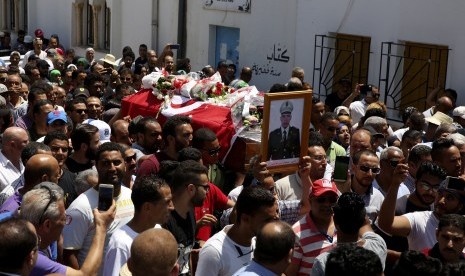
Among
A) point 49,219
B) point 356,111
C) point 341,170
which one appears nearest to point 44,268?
point 49,219

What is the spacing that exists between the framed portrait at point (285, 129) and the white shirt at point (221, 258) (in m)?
1.59

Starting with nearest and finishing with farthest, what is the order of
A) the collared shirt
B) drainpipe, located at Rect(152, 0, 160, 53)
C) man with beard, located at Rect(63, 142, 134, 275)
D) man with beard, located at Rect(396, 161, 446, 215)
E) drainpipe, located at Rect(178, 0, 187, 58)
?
man with beard, located at Rect(63, 142, 134, 275)
man with beard, located at Rect(396, 161, 446, 215)
the collared shirt
drainpipe, located at Rect(178, 0, 187, 58)
drainpipe, located at Rect(152, 0, 160, 53)

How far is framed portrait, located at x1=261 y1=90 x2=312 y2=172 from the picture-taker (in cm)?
650

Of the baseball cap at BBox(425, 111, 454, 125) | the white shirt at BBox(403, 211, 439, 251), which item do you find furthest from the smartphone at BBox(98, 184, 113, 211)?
the baseball cap at BBox(425, 111, 454, 125)

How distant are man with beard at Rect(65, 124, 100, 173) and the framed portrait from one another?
1574mm

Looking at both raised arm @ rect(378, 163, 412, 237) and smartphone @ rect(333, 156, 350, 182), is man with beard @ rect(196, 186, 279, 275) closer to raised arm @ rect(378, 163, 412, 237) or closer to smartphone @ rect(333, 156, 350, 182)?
raised arm @ rect(378, 163, 412, 237)

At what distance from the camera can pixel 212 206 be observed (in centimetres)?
657

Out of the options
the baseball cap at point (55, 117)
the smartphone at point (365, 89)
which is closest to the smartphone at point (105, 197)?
the baseball cap at point (55, 117)

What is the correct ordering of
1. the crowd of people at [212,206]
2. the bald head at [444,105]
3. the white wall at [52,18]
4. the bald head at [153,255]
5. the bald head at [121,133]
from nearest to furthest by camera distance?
the bald head at [153,255] → the crowd of people at [212,206] → the bald head at [121,133] → the bald head at [444,105] → the white wall at [52,18]

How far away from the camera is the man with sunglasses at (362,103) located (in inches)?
444

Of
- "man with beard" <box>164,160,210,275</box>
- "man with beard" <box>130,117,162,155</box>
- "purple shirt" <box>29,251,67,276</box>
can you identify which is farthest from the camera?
"man with beard" <box>130,117,162,155</box>

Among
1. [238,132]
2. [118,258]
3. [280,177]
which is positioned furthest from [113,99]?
[118,258]

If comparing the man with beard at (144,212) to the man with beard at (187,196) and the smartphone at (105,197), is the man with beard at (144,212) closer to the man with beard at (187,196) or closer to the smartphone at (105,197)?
the smartphone at (105,197)

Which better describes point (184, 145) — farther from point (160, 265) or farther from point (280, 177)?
point (160, 265)
